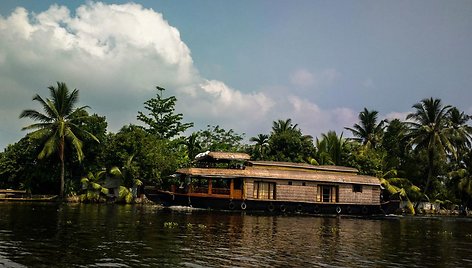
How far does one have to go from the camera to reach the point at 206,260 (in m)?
10.9

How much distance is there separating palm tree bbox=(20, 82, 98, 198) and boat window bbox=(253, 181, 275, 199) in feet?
51.2

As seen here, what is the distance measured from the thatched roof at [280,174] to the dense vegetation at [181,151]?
727 centimetres

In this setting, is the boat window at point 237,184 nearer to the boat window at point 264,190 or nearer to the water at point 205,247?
the boat window at point 264,190

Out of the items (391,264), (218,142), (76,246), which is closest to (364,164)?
(218,142)

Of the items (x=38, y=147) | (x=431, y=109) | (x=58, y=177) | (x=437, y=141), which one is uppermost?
(x=431, y=109)

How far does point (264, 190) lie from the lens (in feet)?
105

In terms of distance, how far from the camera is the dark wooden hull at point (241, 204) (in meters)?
31.2

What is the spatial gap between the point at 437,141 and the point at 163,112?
31573mm

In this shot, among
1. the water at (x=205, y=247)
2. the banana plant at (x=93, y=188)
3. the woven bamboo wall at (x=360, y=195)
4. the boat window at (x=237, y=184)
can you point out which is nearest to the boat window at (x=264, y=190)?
the boat window at (x=237, y=184)

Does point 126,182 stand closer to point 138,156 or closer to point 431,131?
point 138,156

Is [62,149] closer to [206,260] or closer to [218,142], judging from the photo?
[218,142]

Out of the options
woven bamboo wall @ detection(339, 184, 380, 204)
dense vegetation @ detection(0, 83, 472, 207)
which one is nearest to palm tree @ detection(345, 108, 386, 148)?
dense vegetation @ detection(0, 83, 472, 207)

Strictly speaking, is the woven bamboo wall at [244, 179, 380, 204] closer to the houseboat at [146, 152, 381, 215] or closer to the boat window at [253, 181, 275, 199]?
the houseboat at [146, 152, 381, 215]

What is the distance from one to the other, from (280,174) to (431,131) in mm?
21055
